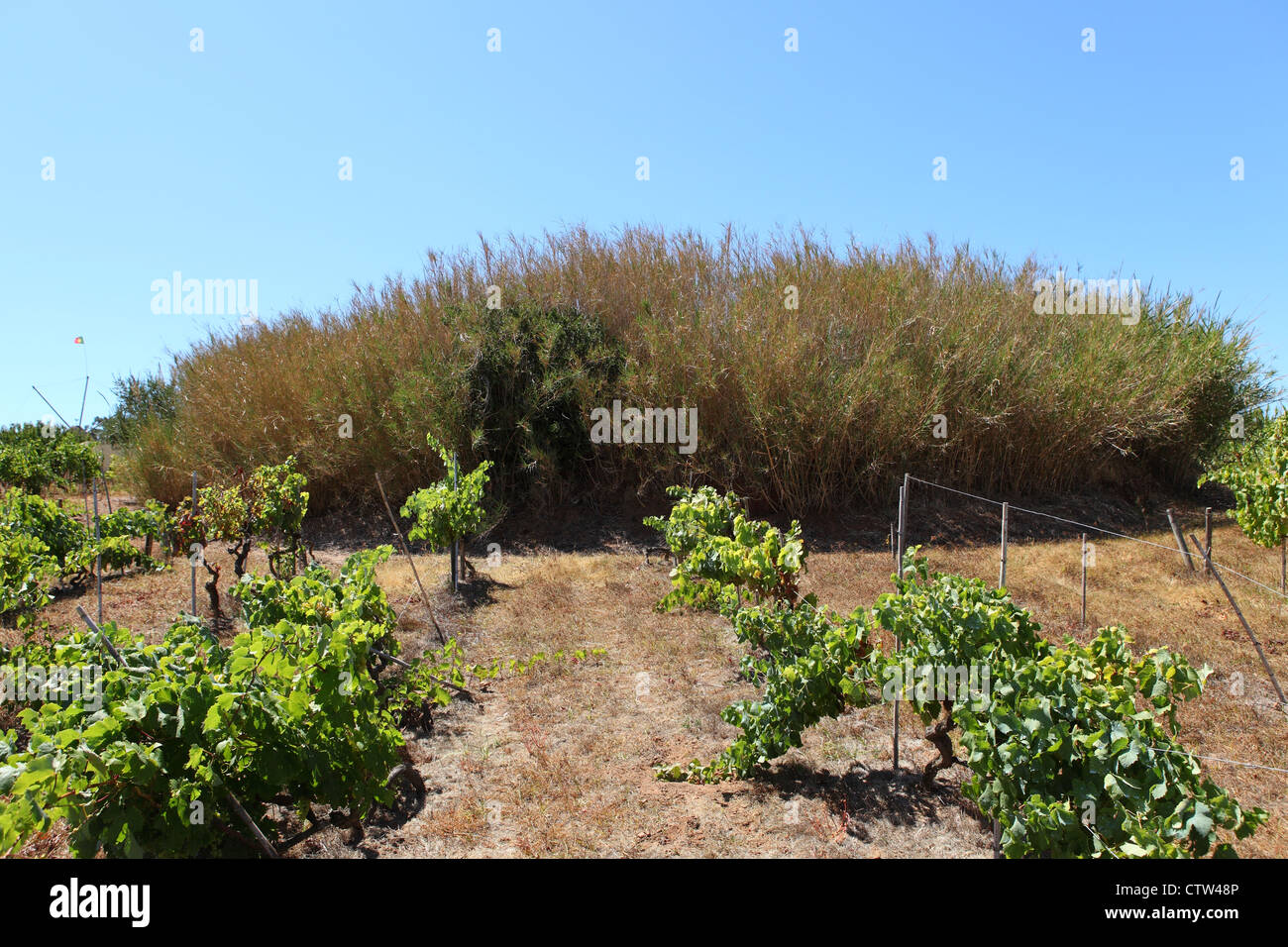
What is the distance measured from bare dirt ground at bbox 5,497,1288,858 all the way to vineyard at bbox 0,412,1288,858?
24 millimetres

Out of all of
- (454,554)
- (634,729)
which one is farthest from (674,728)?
(454,554)

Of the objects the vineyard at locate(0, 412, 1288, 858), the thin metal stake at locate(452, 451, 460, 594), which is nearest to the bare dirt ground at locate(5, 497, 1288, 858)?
the vineyard at locate(0, 412, 1288, 858)

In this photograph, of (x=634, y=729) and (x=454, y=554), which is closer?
(x=634, y=729)

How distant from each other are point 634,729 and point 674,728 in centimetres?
24

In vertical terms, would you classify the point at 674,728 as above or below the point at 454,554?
below

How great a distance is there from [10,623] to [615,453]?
7304 millimetres

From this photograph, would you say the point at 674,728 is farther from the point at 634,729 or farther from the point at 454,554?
the point at 454,554

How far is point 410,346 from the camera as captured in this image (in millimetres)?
11797

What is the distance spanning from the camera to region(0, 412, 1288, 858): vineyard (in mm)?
2309

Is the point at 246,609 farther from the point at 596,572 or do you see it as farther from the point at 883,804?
the point at 596,572

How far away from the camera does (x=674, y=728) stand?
458 centimetres
